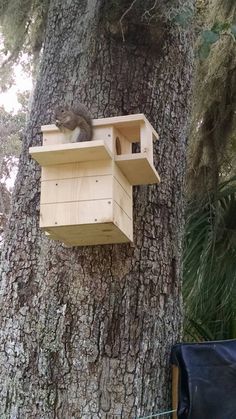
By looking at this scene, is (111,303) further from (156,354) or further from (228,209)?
(228,209)

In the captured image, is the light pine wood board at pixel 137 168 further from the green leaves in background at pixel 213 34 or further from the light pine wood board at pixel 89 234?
the green leaves in background at pixel 213 34

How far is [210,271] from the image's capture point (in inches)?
117

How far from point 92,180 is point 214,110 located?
138 centimetres

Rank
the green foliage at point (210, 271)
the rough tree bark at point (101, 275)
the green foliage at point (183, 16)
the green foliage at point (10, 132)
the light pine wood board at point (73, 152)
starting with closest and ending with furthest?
1. the light pine wood board at point (73, 152)
2. the rough tree bark at point (101, 275)
3. the green foliage at point (183, 16)
4. the green foliage at point (210, 271)
5. the green foliage at point (10, 132)

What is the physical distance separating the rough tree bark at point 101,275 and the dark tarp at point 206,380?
5cm

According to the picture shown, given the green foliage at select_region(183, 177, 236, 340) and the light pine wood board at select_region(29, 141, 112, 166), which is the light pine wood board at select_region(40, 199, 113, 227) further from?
the green foliage at select_region(183, 177, 236, 340)

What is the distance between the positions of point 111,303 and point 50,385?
0.28 metres

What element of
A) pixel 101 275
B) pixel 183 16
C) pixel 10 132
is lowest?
pixel 101 275

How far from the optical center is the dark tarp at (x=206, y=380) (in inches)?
64.6

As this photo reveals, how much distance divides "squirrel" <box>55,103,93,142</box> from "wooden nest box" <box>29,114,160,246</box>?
25 mm

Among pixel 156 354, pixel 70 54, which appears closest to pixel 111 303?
pixel 156 354

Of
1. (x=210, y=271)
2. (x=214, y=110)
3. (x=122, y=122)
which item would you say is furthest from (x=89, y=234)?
(x=210, y=271)

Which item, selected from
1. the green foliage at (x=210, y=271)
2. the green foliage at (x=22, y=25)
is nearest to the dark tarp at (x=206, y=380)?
the green foliage at (x=210, y=271)

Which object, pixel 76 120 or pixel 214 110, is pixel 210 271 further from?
pixel 76 120
